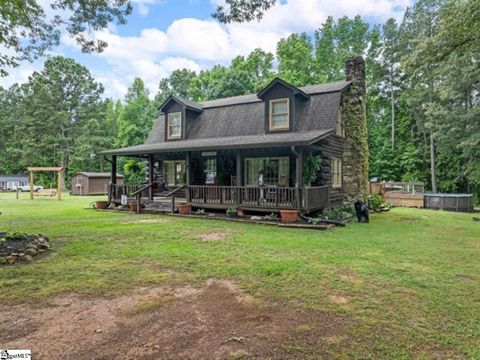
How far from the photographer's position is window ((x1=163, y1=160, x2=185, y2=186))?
16844mm

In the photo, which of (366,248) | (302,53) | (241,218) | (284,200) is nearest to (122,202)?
(241,218)

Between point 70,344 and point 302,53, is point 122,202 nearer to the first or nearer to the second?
point 70,344

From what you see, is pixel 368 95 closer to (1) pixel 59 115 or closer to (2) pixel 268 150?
(2) pixel 268 150

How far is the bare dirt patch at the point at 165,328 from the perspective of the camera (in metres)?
3.06

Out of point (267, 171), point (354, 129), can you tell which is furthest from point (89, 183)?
point (354, 129)

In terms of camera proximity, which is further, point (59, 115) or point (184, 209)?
point (59, 115)

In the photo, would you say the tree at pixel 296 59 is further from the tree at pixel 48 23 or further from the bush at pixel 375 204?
the tree at pixel 48 23

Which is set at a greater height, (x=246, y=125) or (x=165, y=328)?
(x=246, y=125)

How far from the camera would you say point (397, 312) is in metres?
3.91

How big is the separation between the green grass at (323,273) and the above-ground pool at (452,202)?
11203 millimetres

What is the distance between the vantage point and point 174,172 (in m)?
17.2

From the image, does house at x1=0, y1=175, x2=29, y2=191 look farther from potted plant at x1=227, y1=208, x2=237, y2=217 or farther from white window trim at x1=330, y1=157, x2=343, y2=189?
white window trim at x1=330, y1=157, x2=343, y2=189

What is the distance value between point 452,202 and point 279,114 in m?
13.0

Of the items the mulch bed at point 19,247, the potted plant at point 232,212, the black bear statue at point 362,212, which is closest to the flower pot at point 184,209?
the potted plant at point 232,212
